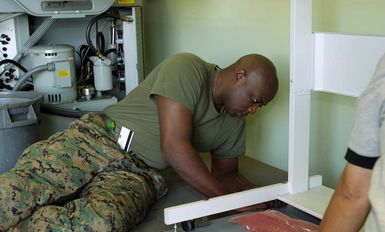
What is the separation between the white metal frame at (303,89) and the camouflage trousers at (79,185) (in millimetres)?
207

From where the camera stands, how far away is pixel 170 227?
187cm

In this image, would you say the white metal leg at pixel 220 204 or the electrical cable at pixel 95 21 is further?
the electrical cable at pixel 95 21

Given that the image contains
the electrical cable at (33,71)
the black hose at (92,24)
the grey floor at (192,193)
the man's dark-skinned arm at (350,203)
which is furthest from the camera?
the black hose at (92,24)

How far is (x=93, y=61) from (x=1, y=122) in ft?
2.57

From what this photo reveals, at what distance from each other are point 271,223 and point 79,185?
749mm

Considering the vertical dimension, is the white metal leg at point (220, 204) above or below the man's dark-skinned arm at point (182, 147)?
below

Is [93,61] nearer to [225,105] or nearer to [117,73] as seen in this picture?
[117,73]

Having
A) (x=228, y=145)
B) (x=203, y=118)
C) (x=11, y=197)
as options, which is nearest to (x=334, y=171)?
(x=228, y=145)

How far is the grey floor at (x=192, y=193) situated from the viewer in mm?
1855

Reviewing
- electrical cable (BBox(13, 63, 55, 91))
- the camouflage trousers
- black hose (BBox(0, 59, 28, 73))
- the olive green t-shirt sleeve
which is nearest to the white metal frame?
the camouflage trousers

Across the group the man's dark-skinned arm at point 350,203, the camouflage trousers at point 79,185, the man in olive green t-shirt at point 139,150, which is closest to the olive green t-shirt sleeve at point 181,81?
the man in olive green t-shirt at point 139,150

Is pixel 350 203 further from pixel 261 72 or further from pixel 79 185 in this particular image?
pixel 79 185

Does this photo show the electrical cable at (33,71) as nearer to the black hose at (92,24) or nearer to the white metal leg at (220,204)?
the black hose at (92,24)

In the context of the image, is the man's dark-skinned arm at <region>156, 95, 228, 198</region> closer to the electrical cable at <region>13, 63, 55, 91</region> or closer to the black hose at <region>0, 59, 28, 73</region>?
the electrical cable at <region>13, 63, 55, 91</region>
